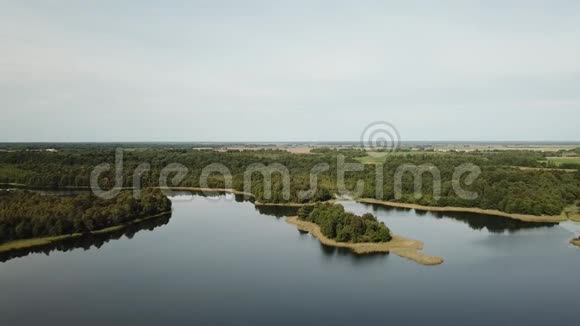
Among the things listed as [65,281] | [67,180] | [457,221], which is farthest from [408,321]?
[67,180]

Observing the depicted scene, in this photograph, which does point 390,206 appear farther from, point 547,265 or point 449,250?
point 547,265

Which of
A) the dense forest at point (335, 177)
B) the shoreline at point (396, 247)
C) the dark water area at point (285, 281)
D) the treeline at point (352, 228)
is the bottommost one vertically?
the dark water area at point (285, 281)

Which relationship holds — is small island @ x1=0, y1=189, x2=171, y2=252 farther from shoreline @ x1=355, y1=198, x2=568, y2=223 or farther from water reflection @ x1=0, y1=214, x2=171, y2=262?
shoreline @ x1=355, y1=198, x2=568, y2=223

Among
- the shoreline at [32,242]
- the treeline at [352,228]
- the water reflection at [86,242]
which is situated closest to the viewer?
the water reflection at [86,242]

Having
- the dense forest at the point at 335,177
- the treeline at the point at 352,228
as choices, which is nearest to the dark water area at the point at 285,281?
the treeline at the point at 352,228

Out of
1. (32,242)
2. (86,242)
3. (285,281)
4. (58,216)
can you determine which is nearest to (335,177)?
(86,242)

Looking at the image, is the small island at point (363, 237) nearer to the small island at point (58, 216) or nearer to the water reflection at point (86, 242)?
the water reflection at point (86, 242)

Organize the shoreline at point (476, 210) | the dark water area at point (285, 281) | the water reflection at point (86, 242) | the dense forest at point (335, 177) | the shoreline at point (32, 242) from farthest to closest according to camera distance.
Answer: the dense forest at point (335, 177) < the shoreline at point (476, 210) < the shoreline at point (32, 242) < the water reflection at point (86, 242) < the dark water area at point (285, 281)
